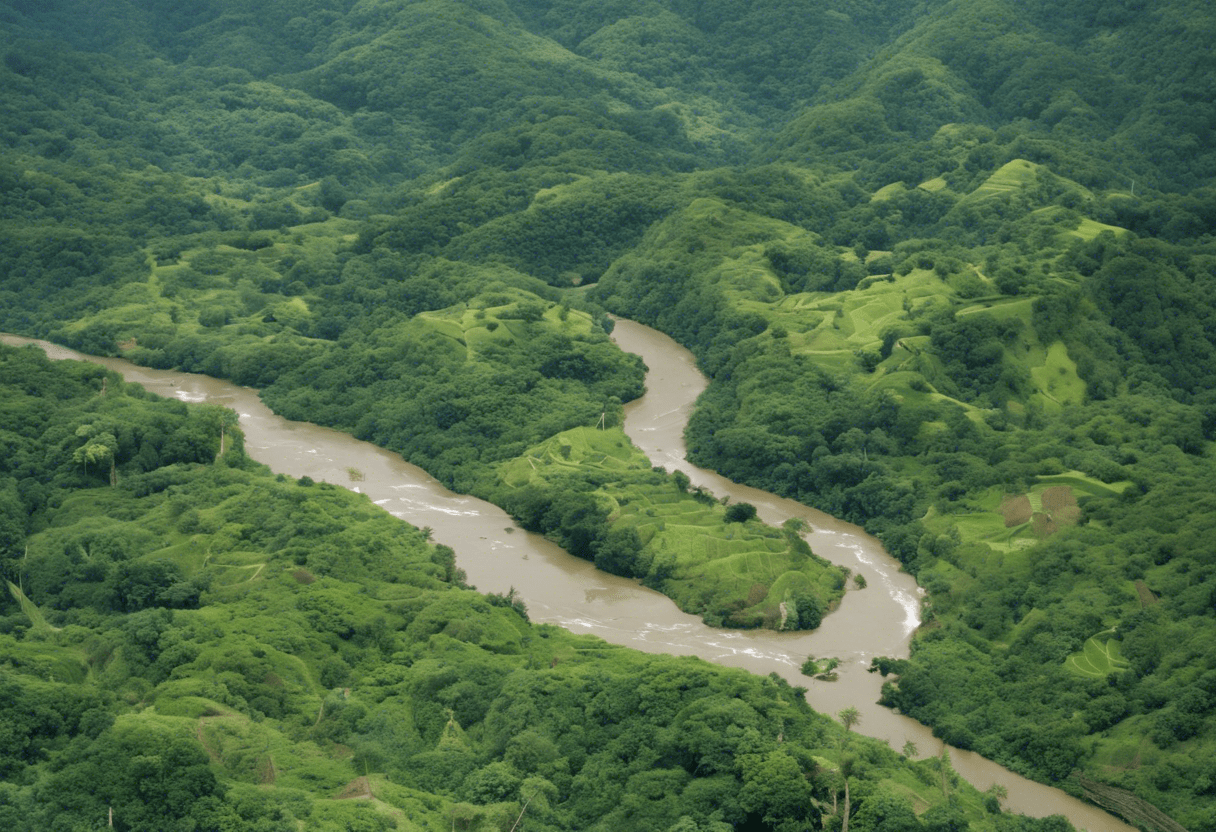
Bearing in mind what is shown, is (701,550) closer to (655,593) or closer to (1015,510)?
(655,593)

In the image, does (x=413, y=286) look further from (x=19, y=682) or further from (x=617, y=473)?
(x=19, y=682)

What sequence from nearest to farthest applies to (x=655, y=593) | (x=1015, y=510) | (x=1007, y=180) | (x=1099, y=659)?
(x=1099, y=659)
(x=655, y=593)
(x=1015, y=510)
(x=1007, y=180)

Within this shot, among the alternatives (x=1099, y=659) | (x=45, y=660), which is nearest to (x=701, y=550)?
(x=1099, y=659)

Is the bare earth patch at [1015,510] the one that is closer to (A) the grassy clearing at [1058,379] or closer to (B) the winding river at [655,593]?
(B) the winding river at [655,593]

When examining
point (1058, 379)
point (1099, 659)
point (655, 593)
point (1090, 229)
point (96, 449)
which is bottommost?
point (96, 449)

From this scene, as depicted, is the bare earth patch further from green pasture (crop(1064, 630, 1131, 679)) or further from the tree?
the tree

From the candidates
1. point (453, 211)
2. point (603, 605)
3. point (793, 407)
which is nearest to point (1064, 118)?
point (453, 211)

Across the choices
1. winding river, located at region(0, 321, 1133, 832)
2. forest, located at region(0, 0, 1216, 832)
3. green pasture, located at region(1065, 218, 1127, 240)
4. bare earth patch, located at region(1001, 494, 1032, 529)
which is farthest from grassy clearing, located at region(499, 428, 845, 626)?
green pasture, located at region(1065, 218, 1127, 240)
